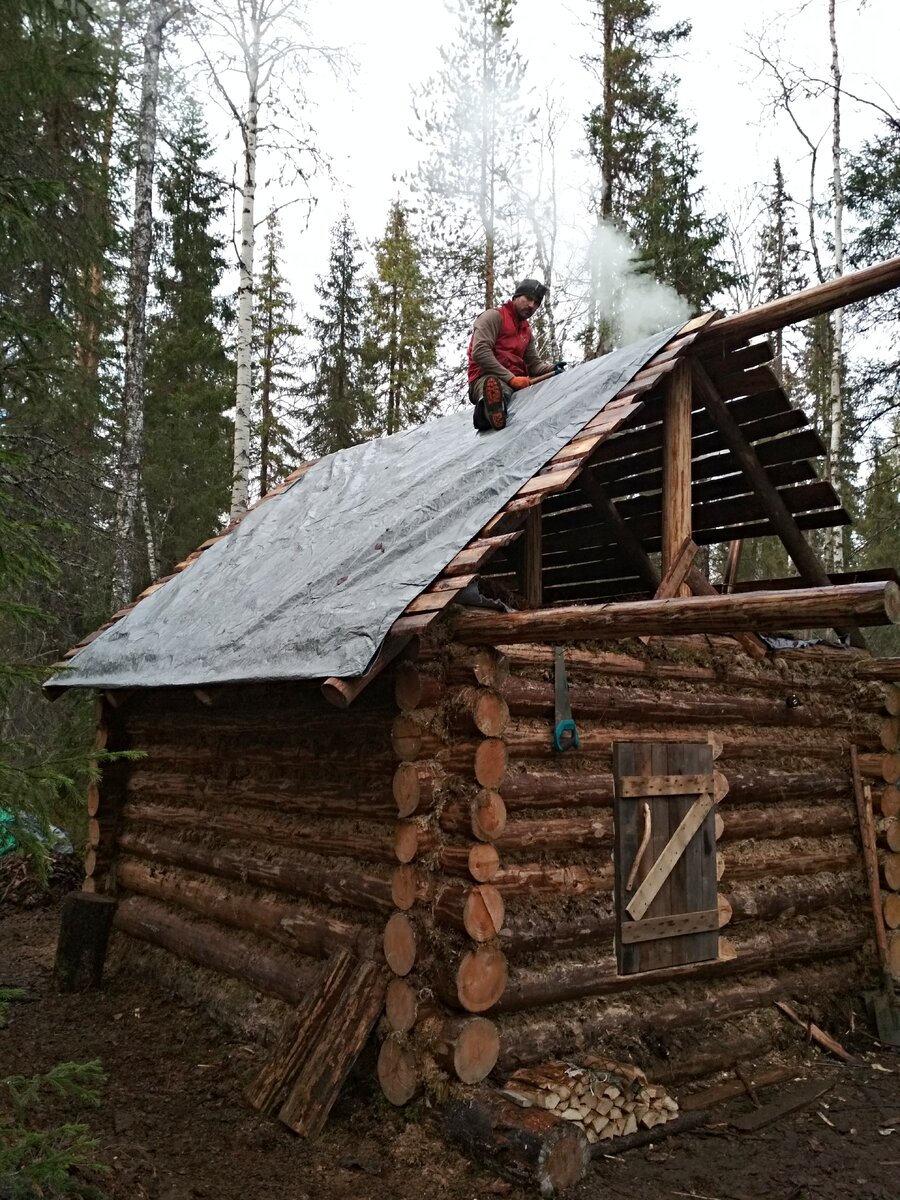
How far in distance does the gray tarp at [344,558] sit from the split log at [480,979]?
1.91 metres

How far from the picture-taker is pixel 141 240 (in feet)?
48.8

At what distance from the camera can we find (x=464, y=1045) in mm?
5422

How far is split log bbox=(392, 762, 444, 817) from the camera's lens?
227 inches

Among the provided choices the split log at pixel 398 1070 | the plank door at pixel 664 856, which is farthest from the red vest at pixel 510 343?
the split log at pixel 398 1070

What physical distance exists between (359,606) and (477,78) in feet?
69.4

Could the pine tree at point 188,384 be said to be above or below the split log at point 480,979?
above

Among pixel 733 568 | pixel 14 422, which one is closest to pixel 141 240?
pixel 14 422

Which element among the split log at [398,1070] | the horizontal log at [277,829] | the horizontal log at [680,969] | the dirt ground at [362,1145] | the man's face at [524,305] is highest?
the man's face at [524,305]

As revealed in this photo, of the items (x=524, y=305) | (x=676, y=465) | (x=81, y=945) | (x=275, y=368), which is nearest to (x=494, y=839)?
(x=676, y=465)

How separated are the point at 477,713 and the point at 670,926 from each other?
7.66 ft

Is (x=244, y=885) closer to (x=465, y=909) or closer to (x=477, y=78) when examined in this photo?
(x=465, y=909)

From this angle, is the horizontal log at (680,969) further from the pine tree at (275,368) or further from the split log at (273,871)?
the pine tree at (275,368)

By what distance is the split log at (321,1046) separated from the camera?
5613 mm

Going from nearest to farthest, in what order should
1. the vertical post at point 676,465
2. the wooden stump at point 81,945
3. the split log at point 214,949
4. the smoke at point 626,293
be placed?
1. the vertical post at point 676,465
2. the split log at point 214,949
3. the wooden stump at point 81,945
4. the smoke at point 626,293
